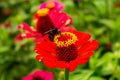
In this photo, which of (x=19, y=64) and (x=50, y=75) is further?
(x=19, y=64)

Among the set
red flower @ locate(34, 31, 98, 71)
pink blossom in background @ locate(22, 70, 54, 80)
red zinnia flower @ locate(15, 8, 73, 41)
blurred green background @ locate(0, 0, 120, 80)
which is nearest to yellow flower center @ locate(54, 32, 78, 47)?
red flower @ locate(34, 31, 98, 71)

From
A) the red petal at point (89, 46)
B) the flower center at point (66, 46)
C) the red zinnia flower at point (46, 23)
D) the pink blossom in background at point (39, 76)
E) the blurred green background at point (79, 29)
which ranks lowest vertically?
the red petal at point (89, 46)

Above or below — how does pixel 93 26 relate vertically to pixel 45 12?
above

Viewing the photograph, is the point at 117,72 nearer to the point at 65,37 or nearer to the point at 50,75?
the point at 50,75

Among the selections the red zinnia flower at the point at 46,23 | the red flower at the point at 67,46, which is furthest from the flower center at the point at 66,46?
the red zinnia flower at the point at 46,23

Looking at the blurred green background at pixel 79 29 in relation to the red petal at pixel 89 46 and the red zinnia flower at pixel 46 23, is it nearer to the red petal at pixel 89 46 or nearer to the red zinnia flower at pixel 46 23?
the red zinnia flower at pixel 46 23

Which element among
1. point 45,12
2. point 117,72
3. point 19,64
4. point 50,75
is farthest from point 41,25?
point 19,64

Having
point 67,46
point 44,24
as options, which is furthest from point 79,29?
point 67,46
